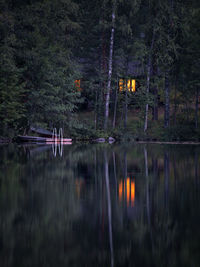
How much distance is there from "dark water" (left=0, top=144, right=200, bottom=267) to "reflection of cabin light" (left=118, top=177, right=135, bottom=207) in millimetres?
15

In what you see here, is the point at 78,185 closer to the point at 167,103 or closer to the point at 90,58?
the point at 167,103

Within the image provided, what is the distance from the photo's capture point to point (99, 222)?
4805 mm

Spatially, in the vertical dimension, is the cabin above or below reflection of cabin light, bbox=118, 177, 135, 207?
above

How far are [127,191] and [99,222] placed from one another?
264 cm

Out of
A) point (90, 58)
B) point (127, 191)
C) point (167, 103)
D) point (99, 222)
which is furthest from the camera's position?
point (90, 58)

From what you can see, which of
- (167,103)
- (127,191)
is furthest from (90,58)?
(127,191)

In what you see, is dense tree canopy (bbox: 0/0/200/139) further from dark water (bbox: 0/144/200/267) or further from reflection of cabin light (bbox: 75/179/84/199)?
dark water (bbox: 0/144/200/267)

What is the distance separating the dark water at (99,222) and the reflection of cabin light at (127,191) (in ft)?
0.05

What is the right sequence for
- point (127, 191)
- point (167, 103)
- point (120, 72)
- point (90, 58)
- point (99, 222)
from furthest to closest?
1. point (90, 58)
2. point (120, 72)
3. point (167, 103)
4. point (127, 191)
5. point (99, 222)

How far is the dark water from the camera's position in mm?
3562

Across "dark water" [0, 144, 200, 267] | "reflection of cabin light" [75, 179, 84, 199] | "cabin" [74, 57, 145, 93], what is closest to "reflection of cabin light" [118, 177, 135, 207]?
"dark water" [0, 144, 200, 267]

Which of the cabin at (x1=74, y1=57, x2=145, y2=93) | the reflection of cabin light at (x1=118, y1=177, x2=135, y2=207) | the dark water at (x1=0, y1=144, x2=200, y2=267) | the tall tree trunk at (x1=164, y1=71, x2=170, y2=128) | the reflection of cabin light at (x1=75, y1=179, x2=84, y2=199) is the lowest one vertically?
the reflection of cabin light at (x1=75, y1=179, x2=84, y2=199)

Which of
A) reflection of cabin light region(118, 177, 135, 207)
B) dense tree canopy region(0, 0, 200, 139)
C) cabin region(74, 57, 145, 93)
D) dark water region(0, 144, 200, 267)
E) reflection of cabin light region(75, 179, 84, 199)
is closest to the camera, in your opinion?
dark water region(0, 144, 200, 267)

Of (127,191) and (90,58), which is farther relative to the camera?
(90,58)
